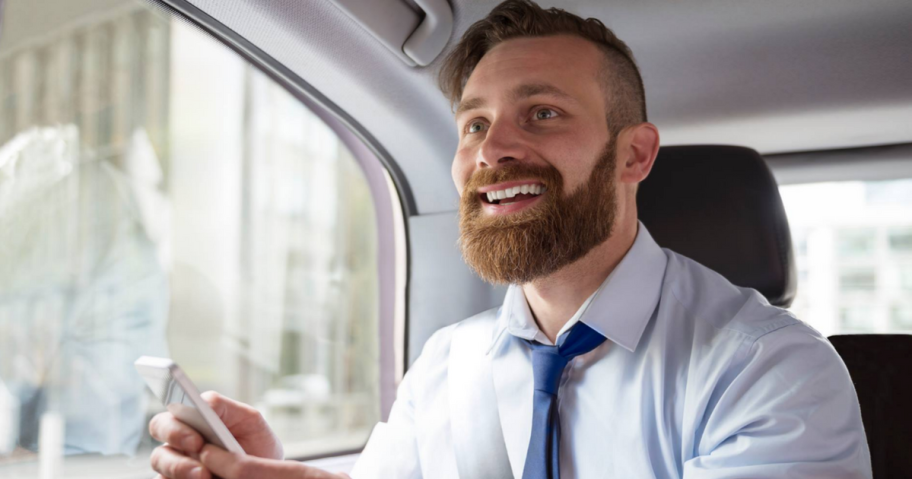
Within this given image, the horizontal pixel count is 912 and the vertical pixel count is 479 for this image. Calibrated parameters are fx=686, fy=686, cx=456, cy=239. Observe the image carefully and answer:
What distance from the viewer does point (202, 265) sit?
320 cm

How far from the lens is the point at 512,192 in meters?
1.38

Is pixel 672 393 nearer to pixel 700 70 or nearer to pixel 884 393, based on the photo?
pixel 884 393

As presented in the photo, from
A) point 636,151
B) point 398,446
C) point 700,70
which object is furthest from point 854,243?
point 398,446

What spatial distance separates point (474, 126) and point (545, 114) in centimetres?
19

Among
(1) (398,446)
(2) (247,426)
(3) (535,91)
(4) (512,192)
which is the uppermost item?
(3) (535,91)

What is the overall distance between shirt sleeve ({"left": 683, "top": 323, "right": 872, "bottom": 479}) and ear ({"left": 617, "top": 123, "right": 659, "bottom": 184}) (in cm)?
47

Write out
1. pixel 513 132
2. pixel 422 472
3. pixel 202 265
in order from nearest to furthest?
pixel 513 132 < pixel 422 472 < pixel 202 265

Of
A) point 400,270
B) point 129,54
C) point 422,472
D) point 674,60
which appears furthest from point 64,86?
point 674,60

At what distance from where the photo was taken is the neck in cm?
140

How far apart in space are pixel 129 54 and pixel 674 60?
7.12ft

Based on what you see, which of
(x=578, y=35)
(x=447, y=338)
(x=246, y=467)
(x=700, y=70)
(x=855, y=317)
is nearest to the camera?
(x=246, y=467)

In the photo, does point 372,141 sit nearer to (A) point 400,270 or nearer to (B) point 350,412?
(A) point 400,270

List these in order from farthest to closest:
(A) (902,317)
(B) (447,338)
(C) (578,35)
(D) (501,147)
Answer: (A) (902,317) < (B) (447,338) < (C) (578,35) < (D) (501,147)

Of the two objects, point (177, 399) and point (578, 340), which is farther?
point (578, 340)
